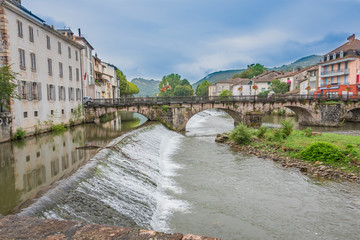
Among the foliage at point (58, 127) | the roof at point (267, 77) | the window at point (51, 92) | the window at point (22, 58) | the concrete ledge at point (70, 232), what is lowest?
the foliage at point (58, 127)

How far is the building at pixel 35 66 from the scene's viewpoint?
69.7 feet

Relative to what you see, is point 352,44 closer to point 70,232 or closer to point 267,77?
point 267,77

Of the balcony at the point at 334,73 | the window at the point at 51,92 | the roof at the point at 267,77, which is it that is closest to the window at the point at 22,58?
the window at the point at 51,92

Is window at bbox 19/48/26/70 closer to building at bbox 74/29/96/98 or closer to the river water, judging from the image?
the river water

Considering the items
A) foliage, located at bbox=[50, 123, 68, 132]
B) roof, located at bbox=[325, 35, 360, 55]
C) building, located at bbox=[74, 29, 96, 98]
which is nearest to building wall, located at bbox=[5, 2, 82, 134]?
foliage, located at bbox=[50, 123, 68, 132]

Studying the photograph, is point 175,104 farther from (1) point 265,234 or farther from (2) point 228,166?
(1) point 265,234

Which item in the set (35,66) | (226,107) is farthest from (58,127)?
(226,107)

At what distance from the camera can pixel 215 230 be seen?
9297mm

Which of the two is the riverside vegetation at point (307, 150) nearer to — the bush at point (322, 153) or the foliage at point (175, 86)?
the bush at point (322, 153)

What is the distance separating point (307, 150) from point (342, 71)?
43.8 m

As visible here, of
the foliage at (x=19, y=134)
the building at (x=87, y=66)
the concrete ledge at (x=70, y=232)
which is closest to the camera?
the concrete ledge at (x=70, y=232)

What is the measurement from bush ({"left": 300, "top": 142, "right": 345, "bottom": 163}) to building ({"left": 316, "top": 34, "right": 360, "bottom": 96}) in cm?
3432

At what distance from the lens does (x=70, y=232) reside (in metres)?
4.62

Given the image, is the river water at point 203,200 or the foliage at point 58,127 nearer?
the river water at point 203,200
